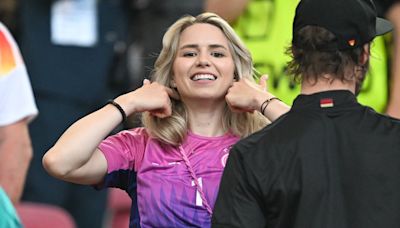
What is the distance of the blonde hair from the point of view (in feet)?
13.4

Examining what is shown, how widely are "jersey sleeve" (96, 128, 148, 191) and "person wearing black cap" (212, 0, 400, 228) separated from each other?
598 millimetres

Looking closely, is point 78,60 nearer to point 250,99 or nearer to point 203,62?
A: point 203,62

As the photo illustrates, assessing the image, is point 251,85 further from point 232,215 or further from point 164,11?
point 164,11

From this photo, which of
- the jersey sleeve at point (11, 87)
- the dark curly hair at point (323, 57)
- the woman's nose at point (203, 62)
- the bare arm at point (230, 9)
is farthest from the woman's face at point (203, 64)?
the jersey sleeve at point (11, 87)

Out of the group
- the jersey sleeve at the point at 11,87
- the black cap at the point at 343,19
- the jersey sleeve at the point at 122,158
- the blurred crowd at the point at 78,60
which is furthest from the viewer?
the blurred crowd at the point at 78,60

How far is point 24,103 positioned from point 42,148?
7.32 ft

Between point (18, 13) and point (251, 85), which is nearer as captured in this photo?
point (251, 85)

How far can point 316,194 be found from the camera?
3396 mm

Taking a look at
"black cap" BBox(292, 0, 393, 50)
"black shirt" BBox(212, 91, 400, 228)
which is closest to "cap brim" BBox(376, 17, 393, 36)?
"black cap" BBox(292, 0, 393, 50)

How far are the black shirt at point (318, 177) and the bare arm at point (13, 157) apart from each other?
1620 mm

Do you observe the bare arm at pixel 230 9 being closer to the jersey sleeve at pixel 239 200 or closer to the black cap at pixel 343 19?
the black cap at pixel 343 19

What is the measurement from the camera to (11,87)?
4848mm

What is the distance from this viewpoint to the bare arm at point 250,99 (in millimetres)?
3916

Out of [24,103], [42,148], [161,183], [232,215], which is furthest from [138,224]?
[42,148]
